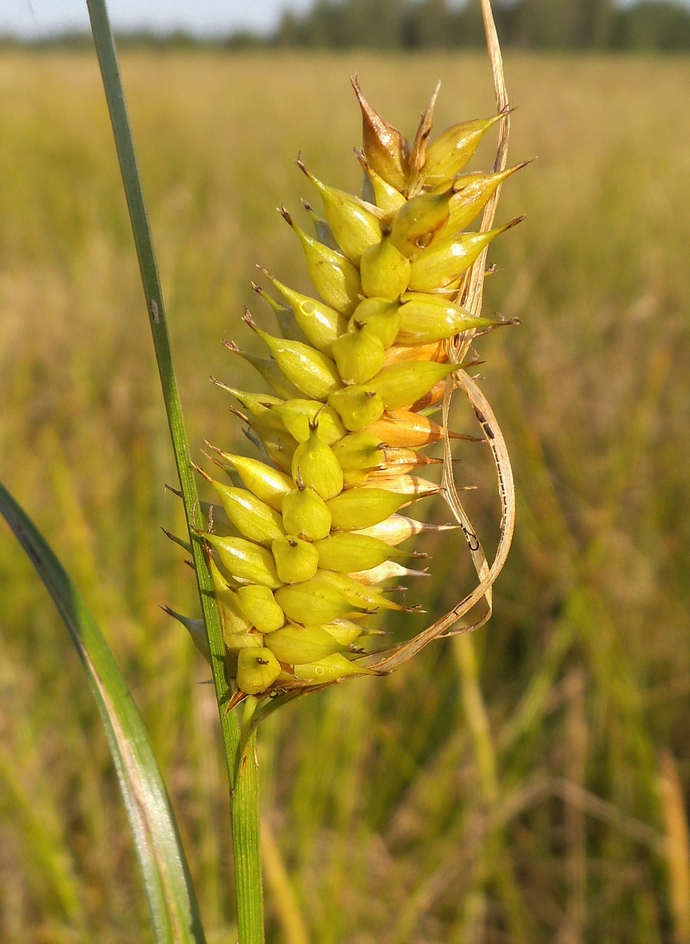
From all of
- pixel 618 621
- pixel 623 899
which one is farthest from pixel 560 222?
pixel 623 899

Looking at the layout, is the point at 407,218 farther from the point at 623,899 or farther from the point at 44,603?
the point at 44,603

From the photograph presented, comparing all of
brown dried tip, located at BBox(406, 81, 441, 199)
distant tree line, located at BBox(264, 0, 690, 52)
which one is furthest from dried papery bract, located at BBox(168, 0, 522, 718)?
distant tree line, located at BBox(264, 0, 690, 52)

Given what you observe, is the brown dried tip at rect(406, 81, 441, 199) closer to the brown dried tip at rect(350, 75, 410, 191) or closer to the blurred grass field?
the brown dried tip at rect(350, 75, 410, 191)

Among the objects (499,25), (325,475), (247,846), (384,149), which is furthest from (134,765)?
(499,25)

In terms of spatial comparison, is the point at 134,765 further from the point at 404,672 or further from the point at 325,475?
the point at 404,672

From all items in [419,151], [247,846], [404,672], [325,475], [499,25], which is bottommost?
[404,672]
